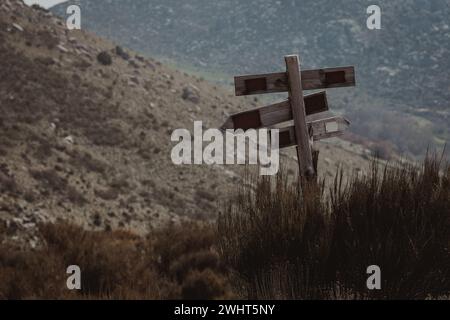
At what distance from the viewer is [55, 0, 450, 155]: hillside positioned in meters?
100

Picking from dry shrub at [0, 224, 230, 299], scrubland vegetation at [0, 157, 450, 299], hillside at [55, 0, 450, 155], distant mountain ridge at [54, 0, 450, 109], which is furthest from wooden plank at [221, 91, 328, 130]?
distant mountain ridge at [54, 0, 450, 109]

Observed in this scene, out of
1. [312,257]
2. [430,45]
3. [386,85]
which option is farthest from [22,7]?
[430,45]

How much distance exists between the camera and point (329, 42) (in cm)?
13288

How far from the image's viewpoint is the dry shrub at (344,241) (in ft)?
17.8

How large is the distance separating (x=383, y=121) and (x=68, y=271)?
88.8m

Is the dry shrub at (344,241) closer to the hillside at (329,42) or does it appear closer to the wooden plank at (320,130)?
the wooden plank at (320,130)

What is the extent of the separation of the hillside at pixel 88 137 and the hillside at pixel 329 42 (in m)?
56.1

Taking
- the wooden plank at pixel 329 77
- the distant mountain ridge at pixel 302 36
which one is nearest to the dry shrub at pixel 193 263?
the wooden plank at pixel 329 77

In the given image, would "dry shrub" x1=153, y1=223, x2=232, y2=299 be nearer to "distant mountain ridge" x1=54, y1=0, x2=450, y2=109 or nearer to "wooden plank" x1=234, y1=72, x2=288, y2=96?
"wooden plank" x1=234, y1=72, x2=288, y2=96

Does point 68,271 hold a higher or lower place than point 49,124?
lower

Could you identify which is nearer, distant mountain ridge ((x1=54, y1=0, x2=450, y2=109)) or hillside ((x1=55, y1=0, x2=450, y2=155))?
hillside ((x1=55, y1=0, x2=450, y2=155))

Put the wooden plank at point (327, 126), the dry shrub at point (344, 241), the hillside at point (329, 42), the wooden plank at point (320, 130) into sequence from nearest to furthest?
1. the dry shrub at point (344, 241)
2. the wooden plank at point (320, 130)
3. the wooden plank at point (327, 126)
4. the hillside at point (329, 42)
